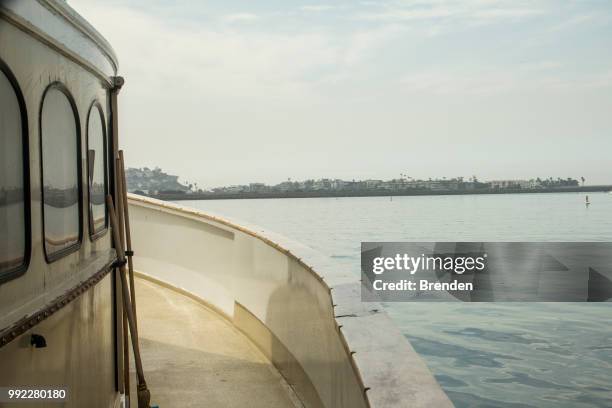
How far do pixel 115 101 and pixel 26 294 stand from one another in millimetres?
2285

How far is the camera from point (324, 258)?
5.51 metres

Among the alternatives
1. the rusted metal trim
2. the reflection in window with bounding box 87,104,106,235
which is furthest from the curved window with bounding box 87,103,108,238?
the rusted metal trim

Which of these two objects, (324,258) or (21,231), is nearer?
(21,231)

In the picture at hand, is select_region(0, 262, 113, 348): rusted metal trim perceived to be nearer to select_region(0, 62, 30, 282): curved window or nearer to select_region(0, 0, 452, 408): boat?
select_region(0, 0, 452, 408): boat

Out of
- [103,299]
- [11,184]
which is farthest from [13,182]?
[103,299]

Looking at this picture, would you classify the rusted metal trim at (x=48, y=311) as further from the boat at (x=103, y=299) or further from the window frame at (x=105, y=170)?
the window frame at (x=105, y=170)

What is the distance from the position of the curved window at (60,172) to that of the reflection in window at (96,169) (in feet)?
1.05

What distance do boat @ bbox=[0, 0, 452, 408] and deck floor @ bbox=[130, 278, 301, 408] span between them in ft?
0.06

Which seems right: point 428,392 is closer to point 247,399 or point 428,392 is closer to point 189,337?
point 247,399

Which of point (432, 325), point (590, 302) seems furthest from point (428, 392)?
point (590, 302)

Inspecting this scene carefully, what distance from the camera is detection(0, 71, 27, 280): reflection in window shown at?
8.36 feet

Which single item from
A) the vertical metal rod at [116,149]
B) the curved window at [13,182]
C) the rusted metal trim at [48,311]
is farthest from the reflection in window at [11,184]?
the vertical metal rod at [116,149]

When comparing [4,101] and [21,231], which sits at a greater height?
[4,101]

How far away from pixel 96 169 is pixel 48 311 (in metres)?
1.50
